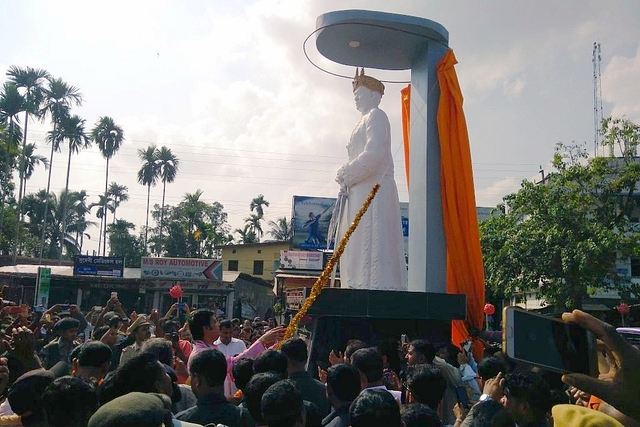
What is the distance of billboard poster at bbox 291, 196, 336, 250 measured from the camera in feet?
115

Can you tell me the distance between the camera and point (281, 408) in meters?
2.54

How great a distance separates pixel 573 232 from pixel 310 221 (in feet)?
63.9

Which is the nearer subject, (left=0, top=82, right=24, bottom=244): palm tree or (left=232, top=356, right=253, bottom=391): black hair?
(left=232, top=356, right=253, bottom=391): black hair

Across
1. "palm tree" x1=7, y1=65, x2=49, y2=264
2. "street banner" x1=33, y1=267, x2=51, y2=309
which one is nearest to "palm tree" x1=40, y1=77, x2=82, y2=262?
"palm tree" x1=7, y1=65, x2=49, y2=264

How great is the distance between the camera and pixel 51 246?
4659 centimetres

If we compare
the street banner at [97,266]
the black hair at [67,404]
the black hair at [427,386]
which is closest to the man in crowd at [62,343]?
the black hair at [67,404]

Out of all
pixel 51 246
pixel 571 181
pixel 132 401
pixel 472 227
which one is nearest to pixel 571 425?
pixel 132 401

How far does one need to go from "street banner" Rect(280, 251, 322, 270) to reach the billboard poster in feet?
12.8

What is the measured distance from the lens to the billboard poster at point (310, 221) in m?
34.9

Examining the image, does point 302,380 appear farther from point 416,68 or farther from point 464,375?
point 416,68

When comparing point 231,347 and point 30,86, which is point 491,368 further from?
point 30,86

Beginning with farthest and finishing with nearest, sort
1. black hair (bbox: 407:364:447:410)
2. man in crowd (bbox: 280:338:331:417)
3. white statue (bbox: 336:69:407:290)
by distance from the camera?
white statue (bbox: 336:69:407:290) < man in crowd (bbox: 280:338:331:417) < black hair (bbox: 407:364:447:410)

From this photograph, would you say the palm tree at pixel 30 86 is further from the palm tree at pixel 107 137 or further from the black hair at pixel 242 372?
the black hair at pixel 242 372

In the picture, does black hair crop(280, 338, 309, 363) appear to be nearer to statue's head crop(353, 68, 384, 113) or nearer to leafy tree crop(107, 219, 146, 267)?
statue's head crop(353, 68, 384, 113)
